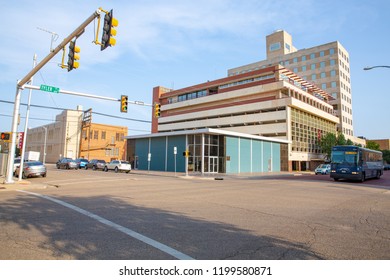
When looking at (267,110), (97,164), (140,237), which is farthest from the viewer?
(267,110)

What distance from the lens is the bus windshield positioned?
23859 millimetres

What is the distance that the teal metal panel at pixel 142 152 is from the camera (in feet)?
141

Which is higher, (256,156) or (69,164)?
(256,156)

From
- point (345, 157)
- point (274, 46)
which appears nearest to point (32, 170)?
point (345, 157)

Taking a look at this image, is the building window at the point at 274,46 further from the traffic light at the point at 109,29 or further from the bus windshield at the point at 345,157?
the traffic light at the point at 109,29

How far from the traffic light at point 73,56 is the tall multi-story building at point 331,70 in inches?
3011

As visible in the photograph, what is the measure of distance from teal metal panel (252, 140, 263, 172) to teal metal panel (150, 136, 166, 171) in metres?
14.2

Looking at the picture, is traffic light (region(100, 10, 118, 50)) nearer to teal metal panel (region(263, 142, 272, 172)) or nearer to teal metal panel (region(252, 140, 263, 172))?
teal metal panel (region(252, 140, 263, 172))

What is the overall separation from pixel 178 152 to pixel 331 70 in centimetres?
5778

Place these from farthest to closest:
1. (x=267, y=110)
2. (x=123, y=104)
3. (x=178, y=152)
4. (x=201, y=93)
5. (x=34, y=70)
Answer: (x=201, y=93)
(x=267, y=110)
(x=178, y=152)
(x=123, y=104)
(x=34, y=70)

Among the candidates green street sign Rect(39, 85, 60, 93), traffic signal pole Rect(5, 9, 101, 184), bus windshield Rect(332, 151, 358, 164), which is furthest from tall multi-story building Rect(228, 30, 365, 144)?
traffic signal pole Rect(5, 9, 101, 184)

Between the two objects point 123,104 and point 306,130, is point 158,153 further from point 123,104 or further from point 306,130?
point 306,130

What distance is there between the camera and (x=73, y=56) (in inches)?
467
